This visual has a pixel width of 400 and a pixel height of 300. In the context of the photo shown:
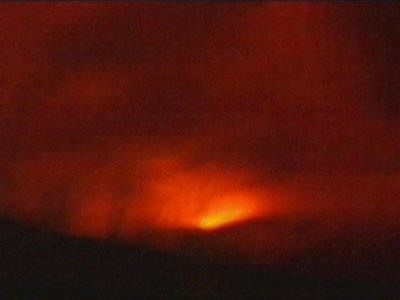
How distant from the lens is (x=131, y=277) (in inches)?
223

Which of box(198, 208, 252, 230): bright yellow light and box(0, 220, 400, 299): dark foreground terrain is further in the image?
box(198, 208, 252, 230): bright yellow light

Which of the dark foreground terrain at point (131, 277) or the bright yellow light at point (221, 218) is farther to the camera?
the bright yellow light at point (221, 218)

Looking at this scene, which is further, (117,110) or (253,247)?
(117,110)

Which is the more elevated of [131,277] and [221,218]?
[221,218]

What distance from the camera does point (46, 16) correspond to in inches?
294

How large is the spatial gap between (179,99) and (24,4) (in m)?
1.29

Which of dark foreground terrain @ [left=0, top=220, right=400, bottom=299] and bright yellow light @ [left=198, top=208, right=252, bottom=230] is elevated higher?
bright yellow light @ [left=198, top=208, right=252, bottom=230]

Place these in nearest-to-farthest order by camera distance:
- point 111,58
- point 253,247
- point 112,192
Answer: point 253,247, point 112,192, point 111,58

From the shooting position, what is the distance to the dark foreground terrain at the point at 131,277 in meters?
5.54

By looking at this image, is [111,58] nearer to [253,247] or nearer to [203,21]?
[203,21]

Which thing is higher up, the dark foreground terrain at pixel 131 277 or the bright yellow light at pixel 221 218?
the bright yellow light at pixel 221 218

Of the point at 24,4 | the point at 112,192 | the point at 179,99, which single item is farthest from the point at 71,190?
the point at 24,4

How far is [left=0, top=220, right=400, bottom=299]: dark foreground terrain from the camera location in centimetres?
554

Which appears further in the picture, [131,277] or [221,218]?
[221,218]
